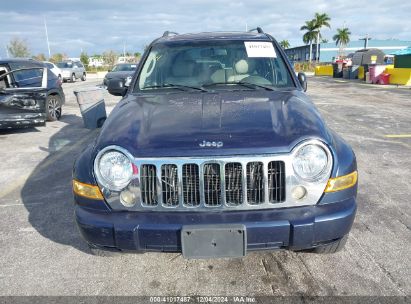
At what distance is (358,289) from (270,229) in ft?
2.87

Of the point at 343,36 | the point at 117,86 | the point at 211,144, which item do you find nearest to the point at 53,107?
the point at 117,86

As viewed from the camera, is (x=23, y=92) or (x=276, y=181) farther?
(x=23, y=92)

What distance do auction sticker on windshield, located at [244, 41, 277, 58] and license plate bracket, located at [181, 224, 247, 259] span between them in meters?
2.11

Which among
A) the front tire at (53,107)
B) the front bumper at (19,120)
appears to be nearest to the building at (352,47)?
the front tire at (53,107)

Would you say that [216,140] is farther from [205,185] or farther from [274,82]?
[274,82]

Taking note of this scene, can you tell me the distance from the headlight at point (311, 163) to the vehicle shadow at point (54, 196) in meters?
2.01

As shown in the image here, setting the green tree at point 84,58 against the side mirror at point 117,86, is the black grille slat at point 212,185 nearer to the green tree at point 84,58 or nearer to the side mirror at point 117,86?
the side mirror at point 117,86

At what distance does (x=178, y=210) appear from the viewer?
89.3 inches

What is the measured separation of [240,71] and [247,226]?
6.24 feet

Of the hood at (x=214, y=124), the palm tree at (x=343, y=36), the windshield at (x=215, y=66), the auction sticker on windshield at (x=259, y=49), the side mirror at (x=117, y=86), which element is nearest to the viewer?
the hood at (x=214, y=124)

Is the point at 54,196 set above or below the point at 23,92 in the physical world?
below

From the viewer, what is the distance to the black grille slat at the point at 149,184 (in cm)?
226

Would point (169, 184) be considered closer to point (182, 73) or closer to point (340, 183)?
point (340, 183)

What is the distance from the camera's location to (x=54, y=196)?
4.28m
